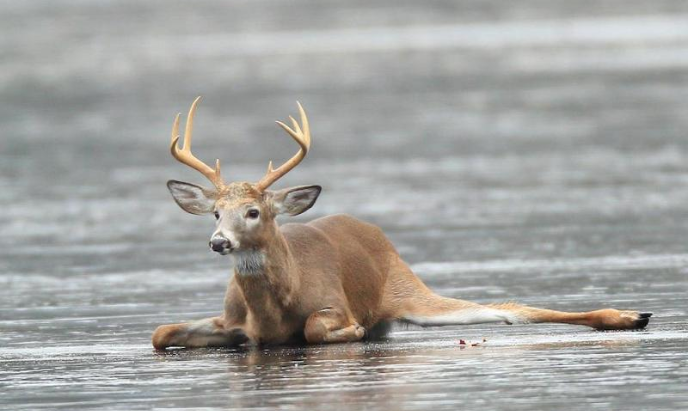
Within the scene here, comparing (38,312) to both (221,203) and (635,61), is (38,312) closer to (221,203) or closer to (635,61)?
(221,203)

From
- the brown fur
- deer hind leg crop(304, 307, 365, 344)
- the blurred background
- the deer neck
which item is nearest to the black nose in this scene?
the deer neck

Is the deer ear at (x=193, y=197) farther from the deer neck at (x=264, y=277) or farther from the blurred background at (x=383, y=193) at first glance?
the blurred background at (x=383, y=193)

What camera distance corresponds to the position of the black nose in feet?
40.4

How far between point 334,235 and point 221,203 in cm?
143

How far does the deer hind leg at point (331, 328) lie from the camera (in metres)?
12.9

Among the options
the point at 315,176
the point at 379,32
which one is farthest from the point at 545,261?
the point at 379,32

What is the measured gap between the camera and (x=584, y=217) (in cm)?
A: 2003

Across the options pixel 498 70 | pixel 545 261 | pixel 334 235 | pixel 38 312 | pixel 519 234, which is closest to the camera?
pixel 334 235

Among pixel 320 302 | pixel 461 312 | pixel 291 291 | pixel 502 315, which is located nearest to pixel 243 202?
pixel 291 291

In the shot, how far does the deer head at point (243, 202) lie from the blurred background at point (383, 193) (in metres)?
0.84

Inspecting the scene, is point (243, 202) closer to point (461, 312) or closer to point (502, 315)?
point (461, 312)

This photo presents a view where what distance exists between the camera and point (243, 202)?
42.2ft

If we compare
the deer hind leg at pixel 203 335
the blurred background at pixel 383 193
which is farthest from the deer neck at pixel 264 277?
the blurred background at pixel 383 193

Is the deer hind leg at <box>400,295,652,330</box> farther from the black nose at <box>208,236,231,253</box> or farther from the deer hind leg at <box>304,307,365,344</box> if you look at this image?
the black nose at <box>208,236,231,253</box>
